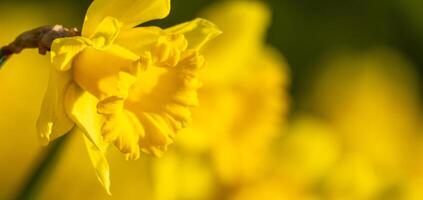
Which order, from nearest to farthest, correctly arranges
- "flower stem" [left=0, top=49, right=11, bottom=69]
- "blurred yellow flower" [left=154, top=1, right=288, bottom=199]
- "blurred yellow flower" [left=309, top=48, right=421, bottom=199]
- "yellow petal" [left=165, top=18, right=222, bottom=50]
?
"flower stem" [left=0, top=49, right=11, bottom=69] < "yellow petal" [left=165, top=18, right=222, bottom=50] < "blurred yellow flower" [left=154, top=1, right=288, bottom=199] < "blurred yellow flower" [left=309, top=48, right=421, bottom=199]

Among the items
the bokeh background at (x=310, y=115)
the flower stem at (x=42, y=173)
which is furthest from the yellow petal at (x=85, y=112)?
the bokeh background at (x=310, y=115)

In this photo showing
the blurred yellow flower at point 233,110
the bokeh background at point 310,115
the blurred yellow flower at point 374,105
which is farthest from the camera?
the blurred yellow flower at point 374,105

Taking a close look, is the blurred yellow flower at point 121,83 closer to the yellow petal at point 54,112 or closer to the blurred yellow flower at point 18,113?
the yellow petal at point 54,112

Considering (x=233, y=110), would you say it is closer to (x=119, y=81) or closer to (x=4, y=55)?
(x=119, y=81)

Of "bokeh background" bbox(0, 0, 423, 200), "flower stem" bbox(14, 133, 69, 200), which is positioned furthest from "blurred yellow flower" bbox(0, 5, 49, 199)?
"flower stem" bbox(14, 133, 69, 200)

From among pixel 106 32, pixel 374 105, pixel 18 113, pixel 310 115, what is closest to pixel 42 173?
pixel 106 32

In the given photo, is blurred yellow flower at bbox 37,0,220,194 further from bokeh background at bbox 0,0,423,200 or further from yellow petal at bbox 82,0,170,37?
bokeh background at bbox 0,0,423,200
